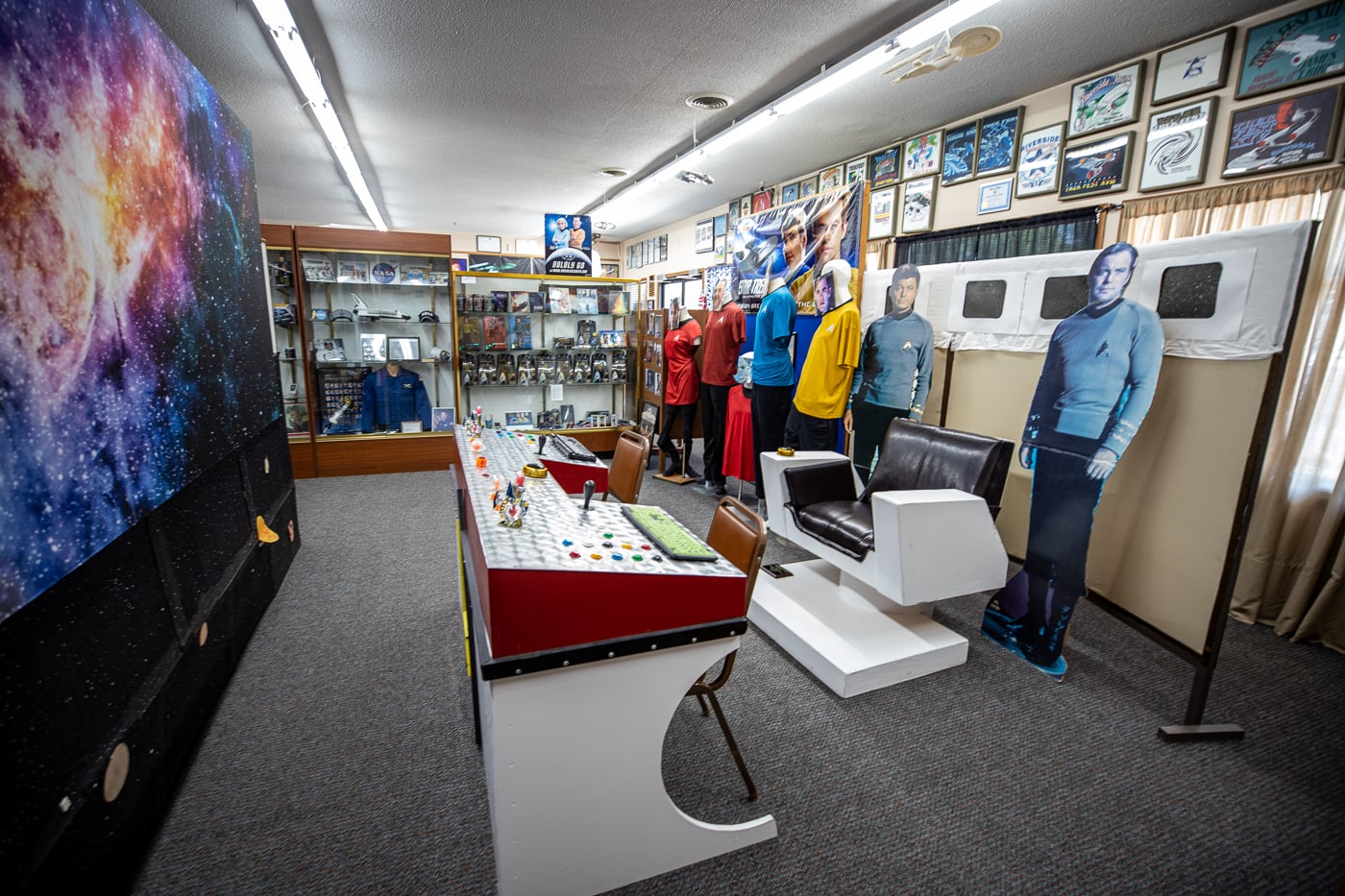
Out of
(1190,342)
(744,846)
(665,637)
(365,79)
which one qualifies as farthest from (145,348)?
(1190,342)

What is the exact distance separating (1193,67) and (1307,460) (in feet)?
7.21

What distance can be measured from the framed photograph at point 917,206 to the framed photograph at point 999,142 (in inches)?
17.0

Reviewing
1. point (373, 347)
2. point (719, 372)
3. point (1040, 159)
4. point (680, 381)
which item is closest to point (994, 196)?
point (1040, 159)

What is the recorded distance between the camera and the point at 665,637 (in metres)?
1.31

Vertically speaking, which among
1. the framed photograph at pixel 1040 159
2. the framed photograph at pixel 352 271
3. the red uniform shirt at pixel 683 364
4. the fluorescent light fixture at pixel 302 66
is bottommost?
the red uniform shirt at pixel 683 364

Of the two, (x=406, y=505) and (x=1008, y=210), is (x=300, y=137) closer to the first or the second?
(x=406, y=505)

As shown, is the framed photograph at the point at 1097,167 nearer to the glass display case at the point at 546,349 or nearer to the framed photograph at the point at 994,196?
the framed photograph at the point at 994,196

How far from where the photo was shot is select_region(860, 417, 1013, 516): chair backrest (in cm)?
253

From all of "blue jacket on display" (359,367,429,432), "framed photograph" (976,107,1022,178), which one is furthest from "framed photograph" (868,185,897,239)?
"blue jacket on display" (359,367,429,432)

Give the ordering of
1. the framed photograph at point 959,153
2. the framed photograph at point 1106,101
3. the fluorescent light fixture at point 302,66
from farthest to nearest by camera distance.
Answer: the framed photograph at point 959,153 → the framed photograph at point 1106,101 → the fluorescent light fixture at point 302,66

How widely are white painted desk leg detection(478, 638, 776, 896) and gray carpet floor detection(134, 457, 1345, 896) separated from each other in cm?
15

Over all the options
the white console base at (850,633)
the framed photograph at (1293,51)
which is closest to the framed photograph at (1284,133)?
the framed photograph at (1293,51)

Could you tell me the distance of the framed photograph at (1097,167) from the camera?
3442 millimetres

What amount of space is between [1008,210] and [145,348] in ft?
16.3
